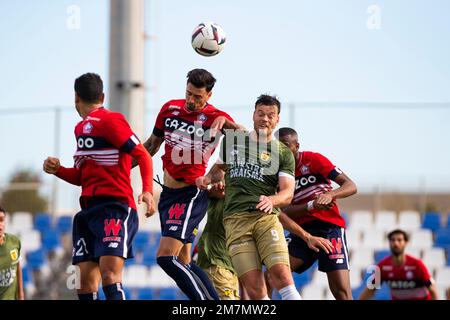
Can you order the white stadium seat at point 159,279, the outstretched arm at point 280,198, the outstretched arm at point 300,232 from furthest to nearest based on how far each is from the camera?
the white stadium seat at point 159,279 → the outstretched arm at point 300,232 → the outstretched arm at point 280,198

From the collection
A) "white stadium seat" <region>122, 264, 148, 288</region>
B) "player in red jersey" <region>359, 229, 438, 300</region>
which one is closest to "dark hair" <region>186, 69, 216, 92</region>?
"player in red jersey" <region>359, 229, 438, 300</region>

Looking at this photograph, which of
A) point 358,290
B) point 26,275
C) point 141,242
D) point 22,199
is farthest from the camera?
point 22,199

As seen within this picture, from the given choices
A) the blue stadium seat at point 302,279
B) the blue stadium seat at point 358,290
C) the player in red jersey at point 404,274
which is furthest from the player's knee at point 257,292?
the blue stadium seat at point 302,279

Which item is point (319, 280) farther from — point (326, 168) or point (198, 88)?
point (198, 88)

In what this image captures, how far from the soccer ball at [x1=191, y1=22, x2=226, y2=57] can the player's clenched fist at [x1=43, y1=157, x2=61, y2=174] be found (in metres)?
2.47

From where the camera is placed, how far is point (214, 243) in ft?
33.2

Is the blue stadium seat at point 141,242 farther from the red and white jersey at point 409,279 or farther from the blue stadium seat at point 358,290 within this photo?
the red and white jersey at point 409,279

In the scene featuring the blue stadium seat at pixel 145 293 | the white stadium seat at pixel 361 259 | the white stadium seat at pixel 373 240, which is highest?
the white stadium seat at pixel 373 240

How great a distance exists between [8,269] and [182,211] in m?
3.85

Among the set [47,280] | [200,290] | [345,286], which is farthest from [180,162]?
[47,280]

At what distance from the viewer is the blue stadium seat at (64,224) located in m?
20.5

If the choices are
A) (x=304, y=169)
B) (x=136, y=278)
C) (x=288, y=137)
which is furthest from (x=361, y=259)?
(x=288, y=137)

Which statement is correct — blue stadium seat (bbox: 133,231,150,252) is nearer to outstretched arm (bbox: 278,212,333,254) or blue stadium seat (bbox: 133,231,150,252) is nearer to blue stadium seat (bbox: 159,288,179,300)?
blue stadium seat (bbox: 159,288,179,300)

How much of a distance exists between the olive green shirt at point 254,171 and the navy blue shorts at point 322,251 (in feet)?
5.93
